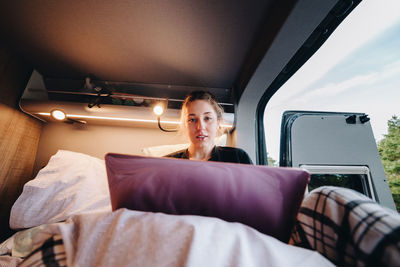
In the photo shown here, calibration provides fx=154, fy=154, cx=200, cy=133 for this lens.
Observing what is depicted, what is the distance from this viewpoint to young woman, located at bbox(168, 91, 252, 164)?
1.06 meters

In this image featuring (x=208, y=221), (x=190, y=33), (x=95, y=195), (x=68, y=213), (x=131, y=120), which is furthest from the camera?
(x=131, y=120)

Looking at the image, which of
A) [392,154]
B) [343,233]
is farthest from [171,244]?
[392,154]

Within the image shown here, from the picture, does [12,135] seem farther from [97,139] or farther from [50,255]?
[50,255]

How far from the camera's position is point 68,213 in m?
0.83

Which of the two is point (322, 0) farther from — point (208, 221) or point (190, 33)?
point (208, 221)

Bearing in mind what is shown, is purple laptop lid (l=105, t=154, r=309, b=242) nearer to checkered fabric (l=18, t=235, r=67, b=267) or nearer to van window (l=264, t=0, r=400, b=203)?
checkered fabric (l=18, t=235, r=67, b=267)

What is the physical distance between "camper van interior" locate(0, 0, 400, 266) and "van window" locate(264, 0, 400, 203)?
9cm

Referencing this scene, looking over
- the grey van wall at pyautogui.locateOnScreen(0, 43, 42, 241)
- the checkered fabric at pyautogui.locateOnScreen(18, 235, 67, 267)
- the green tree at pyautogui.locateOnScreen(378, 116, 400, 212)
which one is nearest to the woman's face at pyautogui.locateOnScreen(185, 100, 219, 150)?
the checkered fabric at pyautogui.locateOnScreen(18, 235, 67, 267)

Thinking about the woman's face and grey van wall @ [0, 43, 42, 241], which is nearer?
the woman's face

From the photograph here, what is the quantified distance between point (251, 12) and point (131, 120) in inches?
48.8

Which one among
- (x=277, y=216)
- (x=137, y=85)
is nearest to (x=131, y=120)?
(x=137, y=85)

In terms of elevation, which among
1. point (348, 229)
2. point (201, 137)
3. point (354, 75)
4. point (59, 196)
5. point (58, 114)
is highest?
point (354, 75)

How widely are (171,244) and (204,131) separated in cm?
80

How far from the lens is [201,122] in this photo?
1.04 metres
